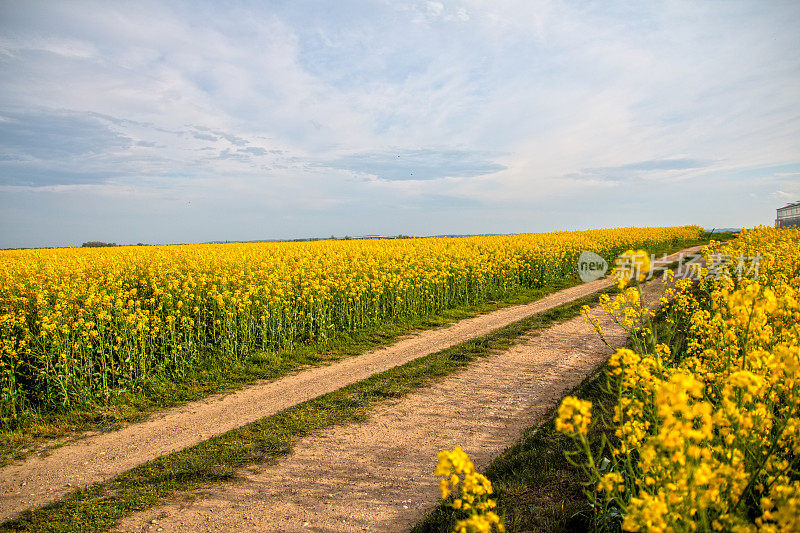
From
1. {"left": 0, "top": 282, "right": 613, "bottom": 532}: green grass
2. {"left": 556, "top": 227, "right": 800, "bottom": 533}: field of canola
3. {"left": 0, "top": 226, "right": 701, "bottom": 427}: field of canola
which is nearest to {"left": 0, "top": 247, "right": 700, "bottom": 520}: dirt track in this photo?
{"left": 0, "top": 282, "right": 613, "bottom": 532}: green grass

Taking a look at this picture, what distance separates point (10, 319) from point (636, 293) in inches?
425

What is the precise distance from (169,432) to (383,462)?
3418mm

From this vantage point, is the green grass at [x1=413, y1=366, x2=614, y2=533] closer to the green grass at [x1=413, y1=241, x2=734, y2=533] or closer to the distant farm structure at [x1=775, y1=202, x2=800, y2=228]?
the green grass at [x1=413, y1=241, x2=734, y2=533]

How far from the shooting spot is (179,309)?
10305 millimetres

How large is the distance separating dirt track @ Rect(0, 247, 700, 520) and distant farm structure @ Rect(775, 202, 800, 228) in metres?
61.3

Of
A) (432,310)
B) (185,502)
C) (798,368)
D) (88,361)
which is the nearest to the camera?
(798,368)

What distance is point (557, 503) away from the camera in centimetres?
440

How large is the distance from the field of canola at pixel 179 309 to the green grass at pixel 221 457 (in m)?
2.91

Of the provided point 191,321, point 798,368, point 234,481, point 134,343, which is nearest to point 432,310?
point 191,321

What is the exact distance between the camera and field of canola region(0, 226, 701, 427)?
26.3 ft

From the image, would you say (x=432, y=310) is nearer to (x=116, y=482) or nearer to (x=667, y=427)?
(x=116, y=482)

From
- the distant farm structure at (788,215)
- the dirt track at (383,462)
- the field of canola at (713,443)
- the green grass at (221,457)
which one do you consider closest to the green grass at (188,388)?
the green grass at (221,457)

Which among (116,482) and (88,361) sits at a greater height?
(88,361)

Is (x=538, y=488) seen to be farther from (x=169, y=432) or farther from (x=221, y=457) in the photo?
(x=169, y=432)
